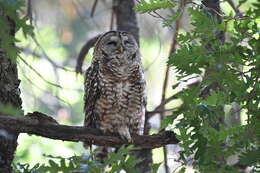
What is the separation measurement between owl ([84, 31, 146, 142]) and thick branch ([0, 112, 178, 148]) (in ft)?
2.36

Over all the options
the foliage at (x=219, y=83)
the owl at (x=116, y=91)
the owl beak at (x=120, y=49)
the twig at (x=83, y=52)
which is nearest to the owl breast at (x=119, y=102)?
the owl at (x=116, y=91)

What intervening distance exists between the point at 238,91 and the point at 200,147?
0.94 feet

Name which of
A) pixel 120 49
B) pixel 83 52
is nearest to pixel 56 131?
pixel 120 49

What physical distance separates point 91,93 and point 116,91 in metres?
0.22

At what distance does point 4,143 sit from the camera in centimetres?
296

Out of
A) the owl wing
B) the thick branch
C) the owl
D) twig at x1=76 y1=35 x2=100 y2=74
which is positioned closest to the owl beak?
the owl

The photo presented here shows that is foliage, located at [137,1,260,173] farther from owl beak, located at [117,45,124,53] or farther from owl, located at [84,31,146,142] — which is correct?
owl beak, located at [117,45,124,53]

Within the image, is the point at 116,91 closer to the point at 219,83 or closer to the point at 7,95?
the point at 7,95

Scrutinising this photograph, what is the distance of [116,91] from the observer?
385 centimetres

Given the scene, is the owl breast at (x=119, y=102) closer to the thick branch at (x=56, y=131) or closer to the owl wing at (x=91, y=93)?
the owl wing at (x=91, y=93)

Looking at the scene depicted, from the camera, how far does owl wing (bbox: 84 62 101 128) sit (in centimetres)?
Result: 389

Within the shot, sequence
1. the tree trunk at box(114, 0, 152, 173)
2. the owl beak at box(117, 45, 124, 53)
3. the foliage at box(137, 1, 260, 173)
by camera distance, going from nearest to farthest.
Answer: the foliage at box(137, 1, 260, 173)
the owl beak at box(117, 45, 124, 53)
the tree trunk at box(114, 0, 152, 173)

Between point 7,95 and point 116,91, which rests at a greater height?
point 116,91

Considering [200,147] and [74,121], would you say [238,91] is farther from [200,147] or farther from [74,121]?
[74,121]
